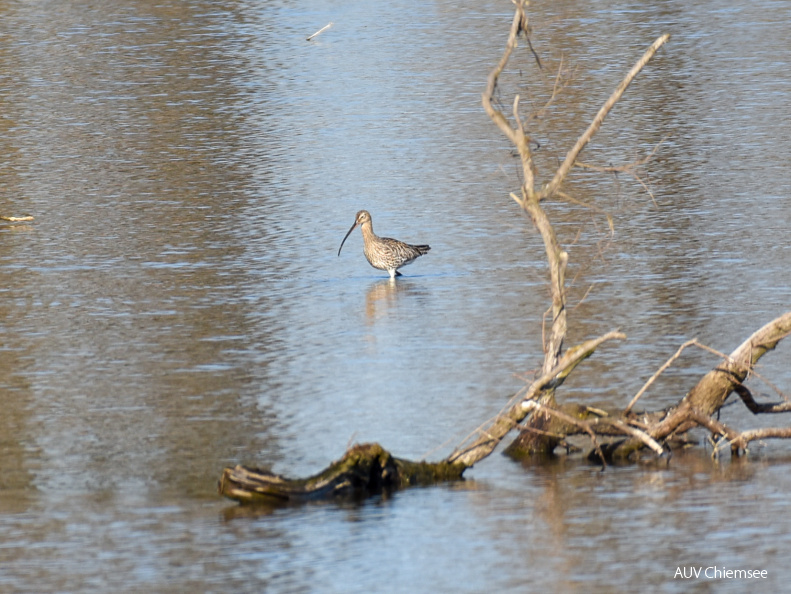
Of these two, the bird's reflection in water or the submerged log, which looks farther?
the bird's reflection in water

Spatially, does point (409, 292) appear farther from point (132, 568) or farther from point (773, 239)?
point (132, 568)

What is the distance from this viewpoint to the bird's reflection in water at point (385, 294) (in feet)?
47.7

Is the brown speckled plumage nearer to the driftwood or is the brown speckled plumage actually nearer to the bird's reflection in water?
the bird's reflection in water

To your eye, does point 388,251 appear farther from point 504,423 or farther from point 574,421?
point 574,421

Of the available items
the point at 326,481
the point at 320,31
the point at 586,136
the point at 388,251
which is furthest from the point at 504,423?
the point at 320,31

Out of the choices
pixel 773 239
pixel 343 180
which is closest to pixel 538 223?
pixel 773 239

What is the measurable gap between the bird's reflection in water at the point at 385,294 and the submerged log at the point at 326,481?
15.9 feet

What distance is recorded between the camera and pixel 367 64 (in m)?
31.7

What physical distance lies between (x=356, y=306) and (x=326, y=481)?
5.68m

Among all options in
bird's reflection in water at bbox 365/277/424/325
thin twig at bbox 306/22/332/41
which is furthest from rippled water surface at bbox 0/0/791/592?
thin twig at bbox 306/22/332/41

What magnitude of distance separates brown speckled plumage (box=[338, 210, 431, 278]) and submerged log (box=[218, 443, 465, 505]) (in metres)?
6.56

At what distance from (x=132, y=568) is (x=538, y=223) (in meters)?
3.52

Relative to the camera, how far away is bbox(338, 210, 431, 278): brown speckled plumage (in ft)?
51.9

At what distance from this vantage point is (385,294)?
1543cm
